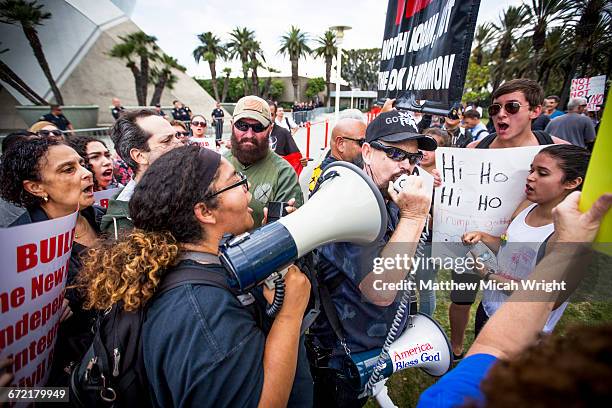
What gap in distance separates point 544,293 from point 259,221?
76.3 inches

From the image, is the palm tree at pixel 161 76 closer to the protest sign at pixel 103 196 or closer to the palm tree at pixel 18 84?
the palm tree at pixel 18 84

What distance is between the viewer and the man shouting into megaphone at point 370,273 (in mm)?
1296

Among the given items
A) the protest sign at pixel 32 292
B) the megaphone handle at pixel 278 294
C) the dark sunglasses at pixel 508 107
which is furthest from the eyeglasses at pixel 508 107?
the protest sign at pixel 32 292

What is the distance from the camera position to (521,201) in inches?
67.8

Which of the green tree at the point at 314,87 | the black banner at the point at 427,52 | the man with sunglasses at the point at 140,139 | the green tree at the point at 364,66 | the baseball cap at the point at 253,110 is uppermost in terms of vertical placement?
the green tree at the point at 364,66

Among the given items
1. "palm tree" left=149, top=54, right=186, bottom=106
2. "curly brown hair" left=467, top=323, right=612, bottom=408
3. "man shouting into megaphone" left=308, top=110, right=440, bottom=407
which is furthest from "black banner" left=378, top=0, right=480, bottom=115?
"palm tree" left=149, top=54, right=186, bottom=106

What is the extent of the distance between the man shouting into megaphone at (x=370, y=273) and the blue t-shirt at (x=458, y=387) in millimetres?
502

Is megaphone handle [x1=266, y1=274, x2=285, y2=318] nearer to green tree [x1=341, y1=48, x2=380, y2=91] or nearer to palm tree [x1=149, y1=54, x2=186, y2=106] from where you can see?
palm tree [x1=149, y1=54, x2=186, y2=106]

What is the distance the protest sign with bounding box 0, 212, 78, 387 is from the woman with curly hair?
8.1 inches

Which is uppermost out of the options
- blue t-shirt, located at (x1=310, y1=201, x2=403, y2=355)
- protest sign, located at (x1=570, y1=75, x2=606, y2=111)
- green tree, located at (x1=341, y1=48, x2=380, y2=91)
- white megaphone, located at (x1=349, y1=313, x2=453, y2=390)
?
green tree, located at (x1=341, y1=48, x2=380, y2=91)

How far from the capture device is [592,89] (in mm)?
7160

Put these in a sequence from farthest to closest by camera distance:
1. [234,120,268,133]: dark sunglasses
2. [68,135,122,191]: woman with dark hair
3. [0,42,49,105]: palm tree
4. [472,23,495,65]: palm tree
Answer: [472,23,495,65]: palm tree → [0,42,49,105]: palm tree → [68,135,122,191]: woman with dark hair → [234,120,268,133]: dark sunglasses

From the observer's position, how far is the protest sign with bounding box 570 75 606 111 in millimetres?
6961

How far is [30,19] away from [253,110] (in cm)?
1593
